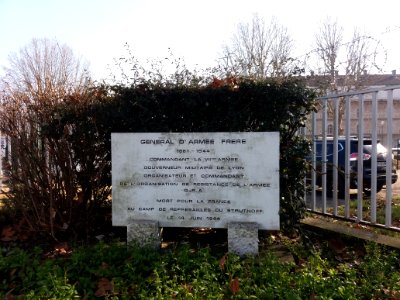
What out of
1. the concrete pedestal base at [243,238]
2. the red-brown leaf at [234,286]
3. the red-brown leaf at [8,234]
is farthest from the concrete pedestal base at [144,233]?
the red-brown leaf at [8,234]

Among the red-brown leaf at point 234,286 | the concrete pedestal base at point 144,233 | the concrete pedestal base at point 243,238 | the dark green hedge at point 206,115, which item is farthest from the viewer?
the dark green hedge at point 206,115

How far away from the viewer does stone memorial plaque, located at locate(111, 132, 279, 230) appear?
4.54m

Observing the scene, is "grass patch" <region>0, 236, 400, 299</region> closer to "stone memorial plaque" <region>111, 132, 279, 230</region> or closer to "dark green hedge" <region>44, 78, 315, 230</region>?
"stone memorial plaque" <region>111, 132, 279, 230</region>

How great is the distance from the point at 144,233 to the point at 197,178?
2.75ft

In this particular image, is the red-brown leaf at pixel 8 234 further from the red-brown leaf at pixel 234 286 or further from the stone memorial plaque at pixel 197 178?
the red-brown leaf at pixel 234 286

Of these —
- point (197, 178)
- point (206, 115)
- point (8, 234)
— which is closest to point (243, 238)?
point (197, 178)

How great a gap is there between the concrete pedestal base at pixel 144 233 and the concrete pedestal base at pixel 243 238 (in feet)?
2.64

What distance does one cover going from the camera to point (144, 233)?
468 cm

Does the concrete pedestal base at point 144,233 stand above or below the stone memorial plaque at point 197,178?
below

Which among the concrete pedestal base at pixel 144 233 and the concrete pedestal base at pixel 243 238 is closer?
the concrete pedestal base at pixel 243 238

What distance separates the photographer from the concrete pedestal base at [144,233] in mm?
4656

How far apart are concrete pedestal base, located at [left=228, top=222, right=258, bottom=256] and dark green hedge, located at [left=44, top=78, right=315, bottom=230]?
66cm

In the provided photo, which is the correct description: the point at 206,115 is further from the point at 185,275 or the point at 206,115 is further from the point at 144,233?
the point at 185,275

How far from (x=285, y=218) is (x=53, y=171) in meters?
2.93
